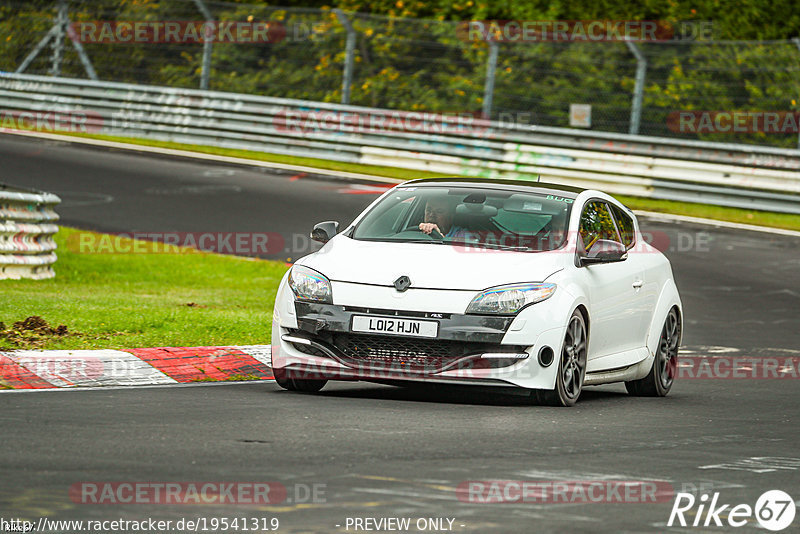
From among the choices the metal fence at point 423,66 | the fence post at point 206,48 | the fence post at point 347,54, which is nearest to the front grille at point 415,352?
the metal fence at point 423,66

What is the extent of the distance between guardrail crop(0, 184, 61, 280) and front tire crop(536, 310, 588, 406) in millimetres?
8261

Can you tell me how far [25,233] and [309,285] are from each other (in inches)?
299

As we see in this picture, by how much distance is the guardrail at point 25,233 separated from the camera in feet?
54.1

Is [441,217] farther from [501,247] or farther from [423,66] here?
[423,66]

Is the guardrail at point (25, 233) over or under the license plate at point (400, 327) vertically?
under

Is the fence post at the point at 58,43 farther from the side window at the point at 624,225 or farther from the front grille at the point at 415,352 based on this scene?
the front grille at the point at 415,352

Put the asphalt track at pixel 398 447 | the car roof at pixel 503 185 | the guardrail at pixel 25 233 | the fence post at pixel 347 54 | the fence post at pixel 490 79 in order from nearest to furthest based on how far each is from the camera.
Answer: the asphalt track at pixel 398 447 → the car roof at pixel 503 185 → the guardrail at pixel 25 233 → the fence post at pixel 490 79 → the fence post at pixel 347 54

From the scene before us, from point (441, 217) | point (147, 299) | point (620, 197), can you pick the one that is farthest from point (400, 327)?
point (620, 197)

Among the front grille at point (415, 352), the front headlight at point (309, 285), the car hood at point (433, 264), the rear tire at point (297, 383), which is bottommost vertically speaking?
the rear tire at point (297, 383)

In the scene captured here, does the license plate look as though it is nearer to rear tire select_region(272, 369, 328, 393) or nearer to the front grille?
the front grille

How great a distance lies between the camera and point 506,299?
31.5 feet

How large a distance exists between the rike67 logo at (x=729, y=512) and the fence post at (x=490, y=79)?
72.3ft

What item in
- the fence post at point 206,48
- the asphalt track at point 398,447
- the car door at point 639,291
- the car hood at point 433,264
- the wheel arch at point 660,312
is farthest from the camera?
the fence post at point 206,48

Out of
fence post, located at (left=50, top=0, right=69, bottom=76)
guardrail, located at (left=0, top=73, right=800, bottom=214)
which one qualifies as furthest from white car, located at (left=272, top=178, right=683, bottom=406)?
fence post, located at (left=50, top=0, right=69, bottom=76)
